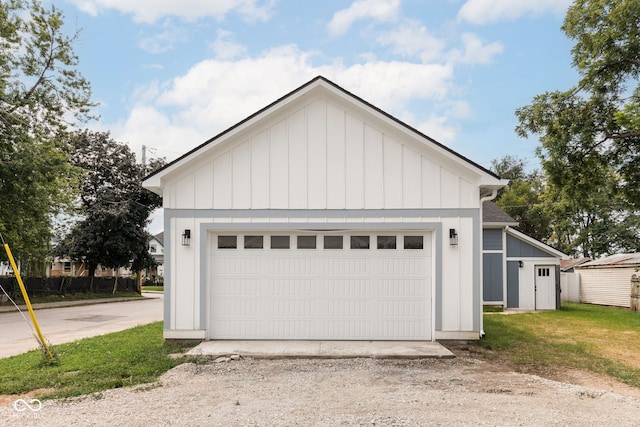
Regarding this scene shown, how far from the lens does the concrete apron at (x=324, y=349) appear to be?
8094 millimetres

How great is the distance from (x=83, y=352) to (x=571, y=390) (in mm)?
7816

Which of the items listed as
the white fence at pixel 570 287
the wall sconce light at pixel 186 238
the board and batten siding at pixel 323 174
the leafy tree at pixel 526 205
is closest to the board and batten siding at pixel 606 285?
the white fence at pixel 570 287

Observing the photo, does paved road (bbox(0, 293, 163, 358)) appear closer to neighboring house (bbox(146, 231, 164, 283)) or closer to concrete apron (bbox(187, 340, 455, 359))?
concrete apron (bbox(187, 340, 455, 359))

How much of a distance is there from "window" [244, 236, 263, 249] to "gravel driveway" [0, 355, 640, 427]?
8.97ft

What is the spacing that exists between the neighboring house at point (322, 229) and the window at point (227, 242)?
0.8 inches

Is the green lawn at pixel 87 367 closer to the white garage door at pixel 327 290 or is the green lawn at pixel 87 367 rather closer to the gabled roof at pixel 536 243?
the white garage door at pixel 327 290

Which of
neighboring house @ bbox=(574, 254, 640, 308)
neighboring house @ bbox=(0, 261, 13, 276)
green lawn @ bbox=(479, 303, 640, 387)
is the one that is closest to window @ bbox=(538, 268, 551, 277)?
green lawn @ bbox=(479, 303, 640, 387)

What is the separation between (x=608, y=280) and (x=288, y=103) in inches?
833

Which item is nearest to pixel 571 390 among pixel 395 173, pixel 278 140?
pixel 395 173

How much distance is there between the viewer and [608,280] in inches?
936

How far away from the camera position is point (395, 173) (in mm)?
9336

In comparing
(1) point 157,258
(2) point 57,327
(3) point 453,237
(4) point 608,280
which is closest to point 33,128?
(2) point 57,327

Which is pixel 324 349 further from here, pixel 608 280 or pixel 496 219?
pixel 608 280

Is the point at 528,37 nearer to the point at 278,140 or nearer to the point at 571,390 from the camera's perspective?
the point at 278,140
